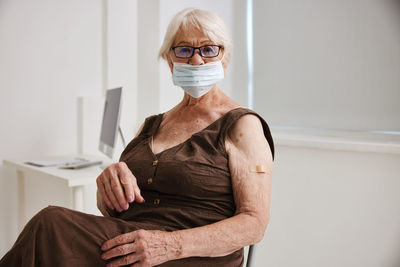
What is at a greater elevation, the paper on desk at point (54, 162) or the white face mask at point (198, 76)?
the white face mask at point (198, 76)

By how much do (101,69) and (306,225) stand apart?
1822 millimetres

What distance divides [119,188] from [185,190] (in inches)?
7.3

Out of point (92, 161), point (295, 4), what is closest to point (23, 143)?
point (92, 161)

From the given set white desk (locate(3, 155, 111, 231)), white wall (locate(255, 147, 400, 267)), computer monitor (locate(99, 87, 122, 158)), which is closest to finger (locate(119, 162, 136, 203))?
white desk (locate(3, 155, 111, 231))

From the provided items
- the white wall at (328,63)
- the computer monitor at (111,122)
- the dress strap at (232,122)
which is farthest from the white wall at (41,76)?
the dress strap at (232,122)

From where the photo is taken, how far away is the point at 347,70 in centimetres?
237

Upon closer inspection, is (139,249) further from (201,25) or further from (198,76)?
(201,25)

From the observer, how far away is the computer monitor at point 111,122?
7.02ft

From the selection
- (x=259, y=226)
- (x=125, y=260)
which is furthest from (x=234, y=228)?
(x=125, y=260)

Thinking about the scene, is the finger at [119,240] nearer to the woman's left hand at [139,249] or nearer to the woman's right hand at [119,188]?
the woman's left hand at [139,249]

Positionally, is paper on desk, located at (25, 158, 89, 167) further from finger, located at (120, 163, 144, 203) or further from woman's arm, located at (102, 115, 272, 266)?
woman's arm, located at (102, 115, 272, 266)

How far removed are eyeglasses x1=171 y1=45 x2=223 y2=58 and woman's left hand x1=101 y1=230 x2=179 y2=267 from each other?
2.01ft

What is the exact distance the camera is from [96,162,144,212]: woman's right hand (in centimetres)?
106

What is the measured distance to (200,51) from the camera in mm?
1278
